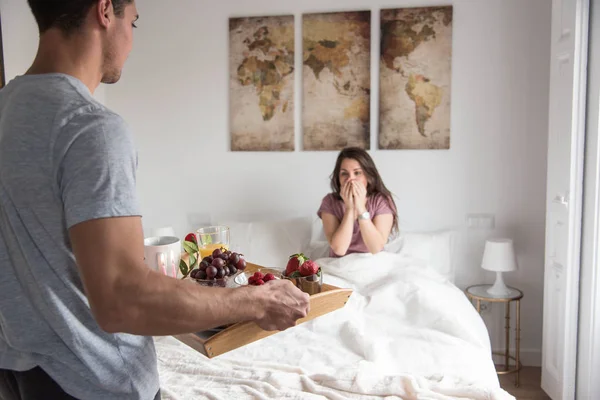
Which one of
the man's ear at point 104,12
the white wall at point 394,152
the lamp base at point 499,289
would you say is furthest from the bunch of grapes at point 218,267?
the lamp base at point 499,289

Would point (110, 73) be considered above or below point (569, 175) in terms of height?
above

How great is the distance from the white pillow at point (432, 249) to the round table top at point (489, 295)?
5.2 inches

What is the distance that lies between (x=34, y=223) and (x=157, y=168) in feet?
8.34

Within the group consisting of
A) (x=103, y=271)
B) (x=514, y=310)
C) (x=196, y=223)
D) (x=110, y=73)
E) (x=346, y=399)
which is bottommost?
(x=514, y=310)

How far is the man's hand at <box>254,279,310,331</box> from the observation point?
88 cm

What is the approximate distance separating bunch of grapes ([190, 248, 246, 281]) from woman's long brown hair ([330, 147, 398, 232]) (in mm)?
1482

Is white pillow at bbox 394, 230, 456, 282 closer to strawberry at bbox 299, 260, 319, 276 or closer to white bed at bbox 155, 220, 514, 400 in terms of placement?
white bed at bbox 155, 220, 514, 400

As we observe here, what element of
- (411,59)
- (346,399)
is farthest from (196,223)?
(346,399)

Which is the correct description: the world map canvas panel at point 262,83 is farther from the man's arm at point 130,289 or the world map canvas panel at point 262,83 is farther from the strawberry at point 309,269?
the man's arm at point 130,289

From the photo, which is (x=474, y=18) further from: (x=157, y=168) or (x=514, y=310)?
(x=157, y=168)

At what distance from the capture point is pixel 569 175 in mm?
2309

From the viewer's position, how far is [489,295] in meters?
2.78

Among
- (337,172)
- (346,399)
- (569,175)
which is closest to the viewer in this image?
(346,399)

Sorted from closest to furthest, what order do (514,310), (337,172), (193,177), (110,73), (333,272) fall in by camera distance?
(110,73), (333,272), (337,172), (514,310), (193,177)
